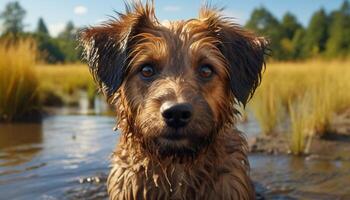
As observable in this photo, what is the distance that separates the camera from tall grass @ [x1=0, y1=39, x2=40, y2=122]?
13055 millimetres

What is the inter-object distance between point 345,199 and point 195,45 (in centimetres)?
325

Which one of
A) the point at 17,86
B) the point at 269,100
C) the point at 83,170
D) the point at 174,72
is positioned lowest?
the point at 83,170

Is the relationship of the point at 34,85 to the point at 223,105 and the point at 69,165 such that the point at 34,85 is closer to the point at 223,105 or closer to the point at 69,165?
the point at 69,165

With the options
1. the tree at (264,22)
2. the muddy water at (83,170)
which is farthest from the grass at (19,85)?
the tree at (264,22)

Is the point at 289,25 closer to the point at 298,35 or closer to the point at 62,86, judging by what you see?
the point at 298,35

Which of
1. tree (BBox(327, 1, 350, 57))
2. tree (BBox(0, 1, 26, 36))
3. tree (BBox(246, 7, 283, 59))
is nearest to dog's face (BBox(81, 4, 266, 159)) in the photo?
tree (BBox(327, 1, 350, 57))

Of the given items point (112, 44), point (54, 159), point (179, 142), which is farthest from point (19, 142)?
point (179, 142)

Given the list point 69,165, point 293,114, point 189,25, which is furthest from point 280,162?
point 189,25

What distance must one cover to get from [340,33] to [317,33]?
9846 millimetres

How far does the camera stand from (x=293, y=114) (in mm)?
9883

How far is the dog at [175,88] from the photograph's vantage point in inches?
182

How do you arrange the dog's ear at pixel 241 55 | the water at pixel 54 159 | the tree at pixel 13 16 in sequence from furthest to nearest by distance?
the tree at pixel 13 16 < the water at pixel 54 159 < the dog's ear at pixel 241 55

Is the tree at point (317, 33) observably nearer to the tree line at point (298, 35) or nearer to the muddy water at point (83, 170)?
the tree line at point (298, 35)

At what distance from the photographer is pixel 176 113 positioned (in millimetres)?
4121
